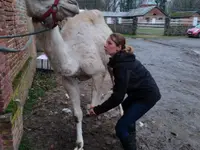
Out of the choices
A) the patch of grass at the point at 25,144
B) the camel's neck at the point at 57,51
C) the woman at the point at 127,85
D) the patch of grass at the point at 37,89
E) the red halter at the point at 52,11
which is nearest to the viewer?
the red halter at the point at 52,11

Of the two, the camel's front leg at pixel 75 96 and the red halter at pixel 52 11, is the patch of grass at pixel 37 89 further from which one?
the red halter at pixel 52 11

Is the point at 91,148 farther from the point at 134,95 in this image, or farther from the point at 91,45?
the point at 91,45

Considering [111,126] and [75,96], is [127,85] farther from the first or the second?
[111,126]

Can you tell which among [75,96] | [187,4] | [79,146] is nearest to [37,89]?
[75,96]

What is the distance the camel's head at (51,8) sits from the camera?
241 centimetres

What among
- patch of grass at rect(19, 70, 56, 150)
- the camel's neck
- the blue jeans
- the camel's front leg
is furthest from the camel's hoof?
the camel's neck

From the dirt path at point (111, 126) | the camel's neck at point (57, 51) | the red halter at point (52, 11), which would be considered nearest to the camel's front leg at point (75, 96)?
the dirt path at point (111, 126)

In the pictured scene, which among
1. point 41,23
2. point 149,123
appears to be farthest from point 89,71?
point 149,123

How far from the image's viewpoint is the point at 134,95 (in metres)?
2.90

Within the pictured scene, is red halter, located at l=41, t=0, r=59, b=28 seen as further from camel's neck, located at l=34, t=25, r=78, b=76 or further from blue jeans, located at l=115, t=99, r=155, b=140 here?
blue jeans, located at l=115, t=99, r=155, b=140

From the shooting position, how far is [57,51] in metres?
2.99

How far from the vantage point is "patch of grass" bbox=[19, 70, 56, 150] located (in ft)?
11.6

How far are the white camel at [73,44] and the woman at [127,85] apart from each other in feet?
2.00

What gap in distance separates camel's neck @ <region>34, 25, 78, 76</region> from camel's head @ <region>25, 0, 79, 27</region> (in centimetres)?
26
